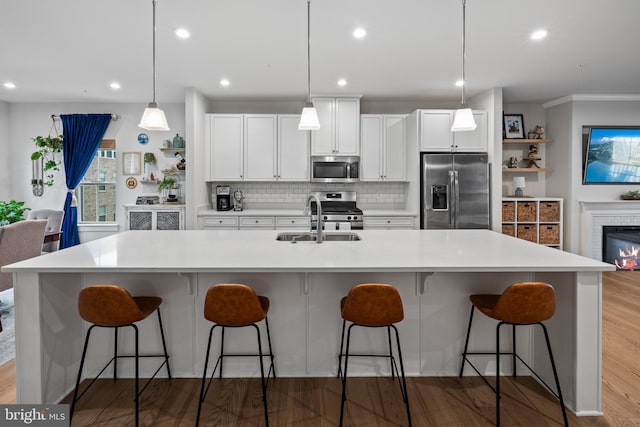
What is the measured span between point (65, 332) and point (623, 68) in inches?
224

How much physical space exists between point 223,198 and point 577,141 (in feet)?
16.5

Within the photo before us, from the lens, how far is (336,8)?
2.85 metres

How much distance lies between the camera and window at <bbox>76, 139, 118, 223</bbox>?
5.93m

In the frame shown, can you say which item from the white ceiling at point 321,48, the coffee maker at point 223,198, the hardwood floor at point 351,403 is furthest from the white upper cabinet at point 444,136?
the hardwood floor at point 351,403

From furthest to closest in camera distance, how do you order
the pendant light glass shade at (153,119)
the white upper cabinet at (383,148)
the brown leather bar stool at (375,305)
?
the white upper cabinet at (383,148)
the pendant light glass shade at (153,119)
the brown leather bar stool at (375,305)

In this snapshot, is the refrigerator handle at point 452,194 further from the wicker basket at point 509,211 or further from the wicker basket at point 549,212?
the wicker basket at point 549,212

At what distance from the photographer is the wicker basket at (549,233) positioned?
5270mm

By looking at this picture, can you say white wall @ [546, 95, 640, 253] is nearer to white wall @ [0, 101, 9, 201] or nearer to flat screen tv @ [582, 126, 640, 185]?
flat screen tv @ [582, 126, 640, 185]

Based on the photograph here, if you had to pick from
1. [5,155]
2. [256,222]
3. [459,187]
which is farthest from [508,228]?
[5,155]

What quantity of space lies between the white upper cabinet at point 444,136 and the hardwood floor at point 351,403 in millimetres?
3192

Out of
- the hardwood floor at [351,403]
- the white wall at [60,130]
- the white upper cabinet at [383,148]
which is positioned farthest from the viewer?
the white wall at [60,130]

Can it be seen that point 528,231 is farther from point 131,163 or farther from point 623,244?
point 131,163

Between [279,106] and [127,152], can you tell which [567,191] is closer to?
[279,106]

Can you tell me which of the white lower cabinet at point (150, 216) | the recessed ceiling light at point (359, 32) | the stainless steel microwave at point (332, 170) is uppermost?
the recessed ceiling light at point (359, 32)
